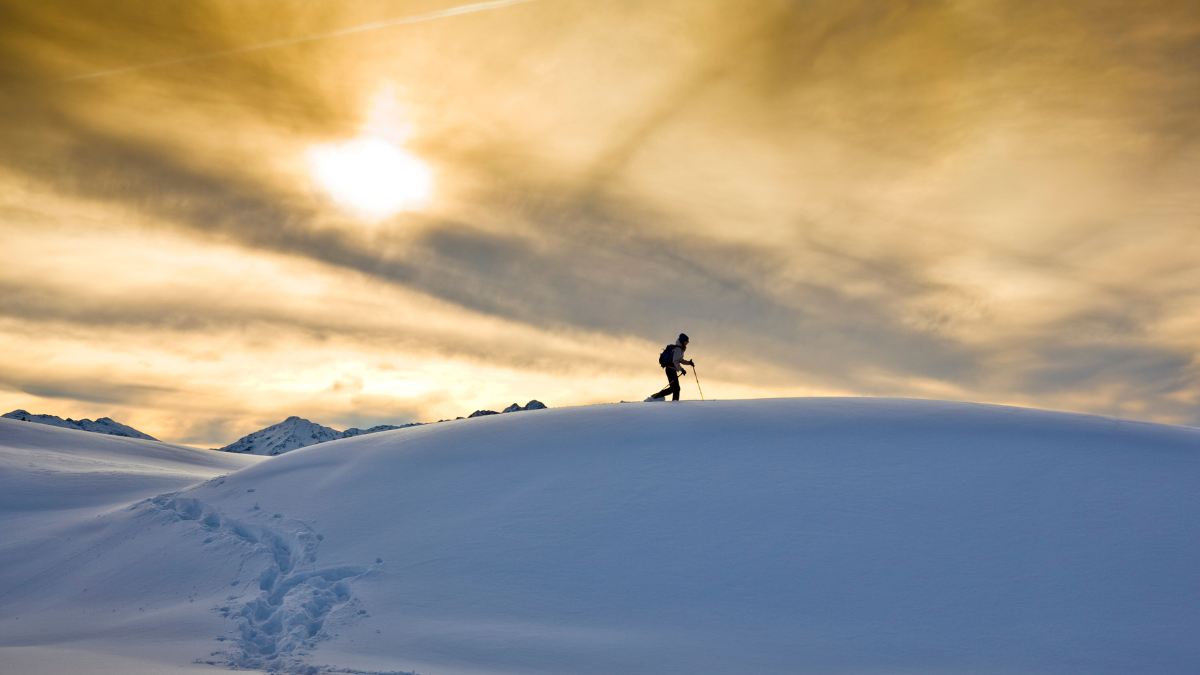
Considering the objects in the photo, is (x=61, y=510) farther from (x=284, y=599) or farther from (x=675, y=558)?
(x=675, y=558)

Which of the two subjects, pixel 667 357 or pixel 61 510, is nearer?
pixel 61 510

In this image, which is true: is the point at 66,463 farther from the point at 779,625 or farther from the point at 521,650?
the point at 779,625

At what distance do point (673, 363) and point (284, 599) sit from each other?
10.4m

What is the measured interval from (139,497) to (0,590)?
597 cm

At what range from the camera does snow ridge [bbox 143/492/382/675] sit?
6500 mm

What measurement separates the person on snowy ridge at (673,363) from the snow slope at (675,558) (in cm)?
347

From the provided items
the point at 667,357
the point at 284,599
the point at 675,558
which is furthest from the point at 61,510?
the point at 675,558

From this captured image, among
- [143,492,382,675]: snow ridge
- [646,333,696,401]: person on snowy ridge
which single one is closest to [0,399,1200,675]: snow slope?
[143,492,382,675]: snow ridge

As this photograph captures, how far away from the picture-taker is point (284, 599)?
7809 mm

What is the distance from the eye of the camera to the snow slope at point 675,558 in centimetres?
648

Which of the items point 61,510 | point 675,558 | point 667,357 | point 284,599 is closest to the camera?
point 284,599

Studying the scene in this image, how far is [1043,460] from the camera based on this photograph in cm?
1022

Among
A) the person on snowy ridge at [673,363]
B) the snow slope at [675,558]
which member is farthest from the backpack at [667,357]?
the snow slope at [675,558]

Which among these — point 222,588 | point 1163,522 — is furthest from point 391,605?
point 1163,522
